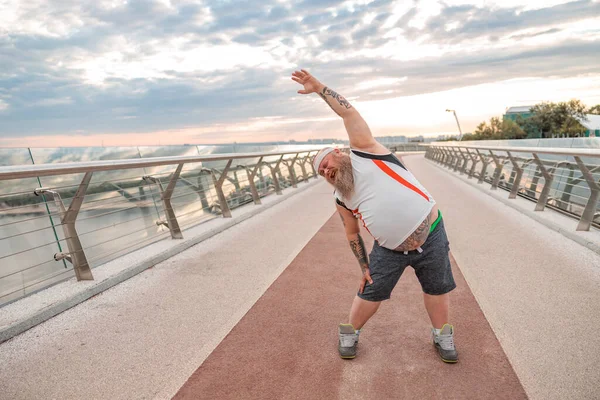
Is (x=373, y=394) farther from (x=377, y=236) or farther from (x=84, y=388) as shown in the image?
(x=84, y=388)

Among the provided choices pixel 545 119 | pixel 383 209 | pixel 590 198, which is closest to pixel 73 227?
pixel 383 209

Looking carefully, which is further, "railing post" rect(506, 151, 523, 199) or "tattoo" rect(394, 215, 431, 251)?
"railing post" rect(506, 151, 523, 199)

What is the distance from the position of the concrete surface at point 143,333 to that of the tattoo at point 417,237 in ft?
5.13

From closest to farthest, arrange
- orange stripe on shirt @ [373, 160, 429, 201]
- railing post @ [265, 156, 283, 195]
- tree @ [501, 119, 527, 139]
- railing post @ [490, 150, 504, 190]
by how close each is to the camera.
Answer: orange stripe on shirt @ [373, 160, 429, 201]
railing post @ [265, 156, 283, 195]
railing post @ [490, 150, 504, 190]
tree @ [501, 119, 527, 139]

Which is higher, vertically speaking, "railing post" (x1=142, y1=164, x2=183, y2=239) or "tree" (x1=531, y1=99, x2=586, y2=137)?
"railing post" (x1=142, y1=164, x2=183, y2=239)

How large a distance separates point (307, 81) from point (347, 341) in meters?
1.73

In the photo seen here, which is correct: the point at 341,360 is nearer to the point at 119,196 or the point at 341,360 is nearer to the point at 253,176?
the point at 119,196

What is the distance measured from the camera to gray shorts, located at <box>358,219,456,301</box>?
2562 mm

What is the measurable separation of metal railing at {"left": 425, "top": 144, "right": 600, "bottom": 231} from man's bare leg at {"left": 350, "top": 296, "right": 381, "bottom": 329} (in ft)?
12.7

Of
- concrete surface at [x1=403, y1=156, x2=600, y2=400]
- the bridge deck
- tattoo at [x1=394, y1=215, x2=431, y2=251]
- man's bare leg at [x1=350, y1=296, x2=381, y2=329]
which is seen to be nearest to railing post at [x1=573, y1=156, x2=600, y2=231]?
concrete surface at [x1=403, y1=156, x2=600, y2=400]

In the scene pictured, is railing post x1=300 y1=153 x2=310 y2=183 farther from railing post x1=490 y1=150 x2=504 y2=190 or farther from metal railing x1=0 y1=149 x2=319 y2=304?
railing post x1=490 y1=150 x2=504 y2=190

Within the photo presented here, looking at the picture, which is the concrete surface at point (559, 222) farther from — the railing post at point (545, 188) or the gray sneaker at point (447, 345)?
the gray sneaker at point (447, 345)

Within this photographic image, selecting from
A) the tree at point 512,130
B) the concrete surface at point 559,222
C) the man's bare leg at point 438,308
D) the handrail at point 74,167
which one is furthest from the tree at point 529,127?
the man's bare leg at point 438,308

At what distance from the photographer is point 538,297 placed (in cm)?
374
